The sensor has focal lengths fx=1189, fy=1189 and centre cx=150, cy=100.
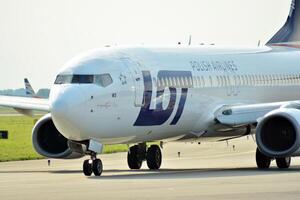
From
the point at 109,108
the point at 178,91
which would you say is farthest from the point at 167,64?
the point at 109,108

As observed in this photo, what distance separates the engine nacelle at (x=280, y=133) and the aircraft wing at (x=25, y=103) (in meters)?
8.31

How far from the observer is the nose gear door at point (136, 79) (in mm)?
39219

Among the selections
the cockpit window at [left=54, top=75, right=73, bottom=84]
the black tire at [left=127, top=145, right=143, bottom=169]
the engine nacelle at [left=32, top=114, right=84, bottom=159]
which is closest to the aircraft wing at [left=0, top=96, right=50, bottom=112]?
the engine nacelle at [left=32, top=114, right=84, bottom=159]

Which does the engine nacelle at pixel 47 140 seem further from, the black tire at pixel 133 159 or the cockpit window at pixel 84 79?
the cockpit window at pixel 84 79

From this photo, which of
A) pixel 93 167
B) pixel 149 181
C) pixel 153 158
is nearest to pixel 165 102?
pixel 153 158

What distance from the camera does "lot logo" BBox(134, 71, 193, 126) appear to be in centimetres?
3972

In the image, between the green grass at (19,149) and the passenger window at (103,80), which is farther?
the green grass at (19,149)

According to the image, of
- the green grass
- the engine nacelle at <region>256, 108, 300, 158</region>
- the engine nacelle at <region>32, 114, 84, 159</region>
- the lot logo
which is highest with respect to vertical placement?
the lot logo

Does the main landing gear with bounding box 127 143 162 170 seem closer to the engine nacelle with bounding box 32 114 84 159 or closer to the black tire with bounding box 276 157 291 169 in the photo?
the engine nacelle with bounding box 32 114 84 159

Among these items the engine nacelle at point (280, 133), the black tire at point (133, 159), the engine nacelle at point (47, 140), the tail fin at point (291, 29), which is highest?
the tail fin at point (291, 29)

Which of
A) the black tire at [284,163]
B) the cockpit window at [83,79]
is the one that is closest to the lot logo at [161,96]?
the cockpit window at [83,79]

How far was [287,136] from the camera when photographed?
42438 millimetres

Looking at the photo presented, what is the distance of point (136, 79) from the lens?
1550 inches

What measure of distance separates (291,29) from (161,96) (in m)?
16.5
